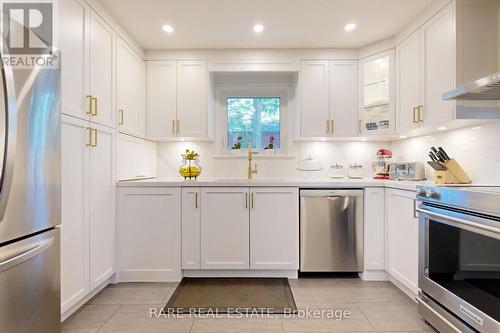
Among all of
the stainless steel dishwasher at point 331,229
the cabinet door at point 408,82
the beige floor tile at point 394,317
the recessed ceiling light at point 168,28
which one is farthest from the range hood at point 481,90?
the recessed ceiling light at point 168,28

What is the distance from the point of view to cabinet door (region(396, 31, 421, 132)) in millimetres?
2387

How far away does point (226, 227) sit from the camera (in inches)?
99.6

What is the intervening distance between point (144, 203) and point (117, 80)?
1.16m

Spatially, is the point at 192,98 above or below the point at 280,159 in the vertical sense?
above

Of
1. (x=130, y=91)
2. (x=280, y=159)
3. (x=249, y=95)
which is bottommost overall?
(x=280, y=159)

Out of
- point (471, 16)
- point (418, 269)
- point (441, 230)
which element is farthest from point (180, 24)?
point (418, 269)

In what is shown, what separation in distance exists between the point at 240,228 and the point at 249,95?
171 centimetres

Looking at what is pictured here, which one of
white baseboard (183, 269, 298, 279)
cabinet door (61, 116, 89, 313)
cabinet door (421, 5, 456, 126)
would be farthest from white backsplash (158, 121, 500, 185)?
cabinet door (61, 116, 89, 313)

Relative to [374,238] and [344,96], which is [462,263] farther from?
[344,96]

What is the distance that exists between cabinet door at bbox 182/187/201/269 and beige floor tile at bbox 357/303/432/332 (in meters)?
1.46

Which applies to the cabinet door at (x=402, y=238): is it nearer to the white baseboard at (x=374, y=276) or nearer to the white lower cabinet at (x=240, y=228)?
the white baseboard at (x=374, y=276)

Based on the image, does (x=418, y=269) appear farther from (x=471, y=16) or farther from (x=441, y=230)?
(x=471, y=16)

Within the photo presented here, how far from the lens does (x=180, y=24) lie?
2.52 metres

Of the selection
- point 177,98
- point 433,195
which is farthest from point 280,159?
point 433,195
